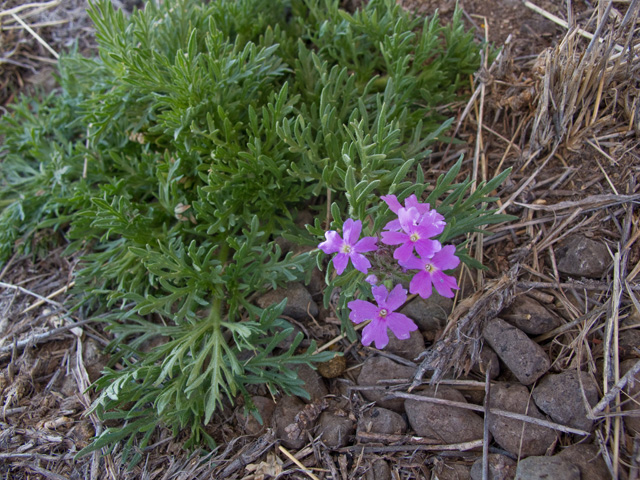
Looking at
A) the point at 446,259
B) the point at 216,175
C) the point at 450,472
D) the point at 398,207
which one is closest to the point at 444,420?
the point at 450,472

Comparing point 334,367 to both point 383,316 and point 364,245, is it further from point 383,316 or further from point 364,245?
point 364,245

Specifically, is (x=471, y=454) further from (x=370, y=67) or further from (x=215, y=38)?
(x=215, y=38)

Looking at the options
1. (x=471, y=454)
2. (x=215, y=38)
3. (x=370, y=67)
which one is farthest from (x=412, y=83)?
(x=471, y=454)

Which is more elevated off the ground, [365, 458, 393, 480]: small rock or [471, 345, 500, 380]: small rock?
[471, 345, 500, 380]: small rock

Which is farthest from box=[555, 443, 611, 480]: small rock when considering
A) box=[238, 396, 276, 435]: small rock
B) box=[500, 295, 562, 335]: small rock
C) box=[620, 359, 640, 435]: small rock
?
box=[238, 396, 276, 435]: small rock

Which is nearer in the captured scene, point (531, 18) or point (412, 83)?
point (412, 83)

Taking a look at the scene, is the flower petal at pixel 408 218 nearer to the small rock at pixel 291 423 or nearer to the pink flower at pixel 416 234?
the pink flower at pixel 416 234

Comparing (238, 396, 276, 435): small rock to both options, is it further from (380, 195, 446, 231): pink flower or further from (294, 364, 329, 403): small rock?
(380, 195, 446, 231): pink flower
